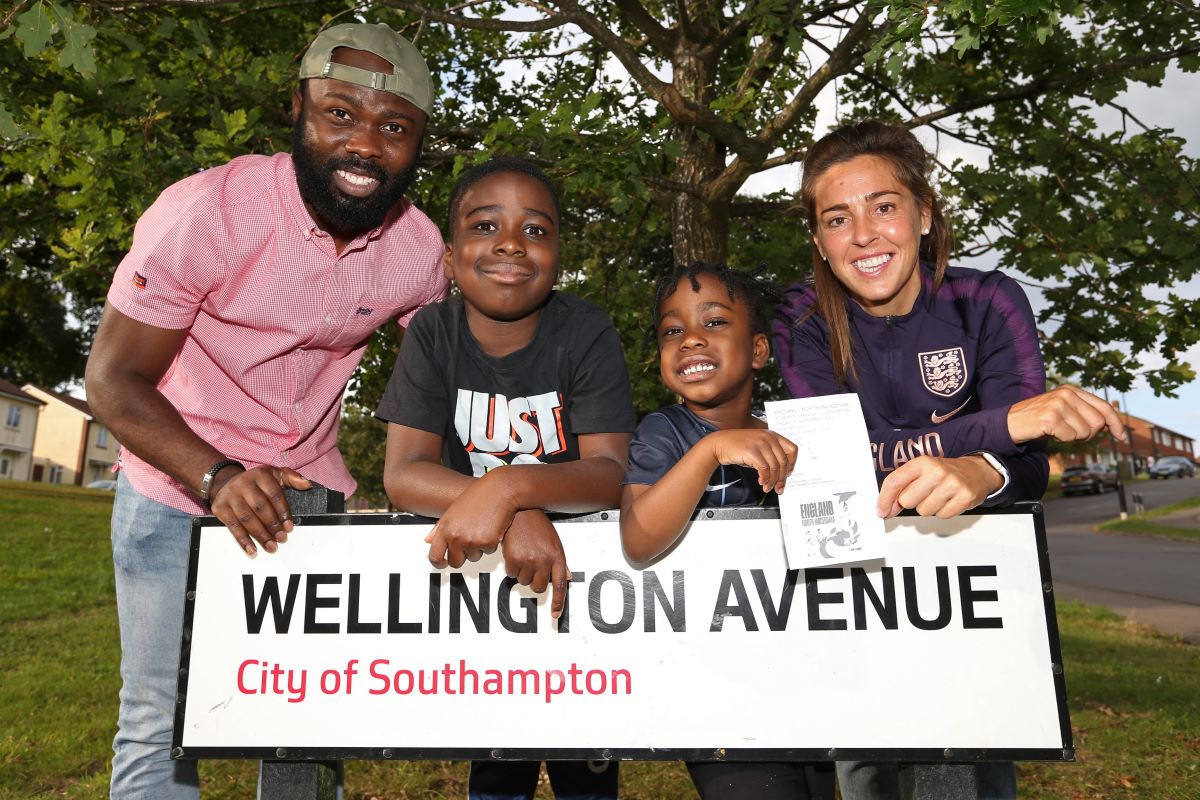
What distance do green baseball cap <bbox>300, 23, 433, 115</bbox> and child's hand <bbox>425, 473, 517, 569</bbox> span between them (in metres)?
1.49

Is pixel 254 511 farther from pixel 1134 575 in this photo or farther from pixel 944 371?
pixel 1134 575

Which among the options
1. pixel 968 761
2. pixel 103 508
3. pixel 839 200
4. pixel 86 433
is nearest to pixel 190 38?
pixel 839 200

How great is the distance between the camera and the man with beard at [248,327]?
8.10 ft

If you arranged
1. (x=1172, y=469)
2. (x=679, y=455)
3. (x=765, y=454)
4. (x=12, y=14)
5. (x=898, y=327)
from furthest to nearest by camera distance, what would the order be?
Result: (x=1172, y=469), (x=12, y=14), (x=898, y=327), (x=679, y=455), (x=765, y=454)

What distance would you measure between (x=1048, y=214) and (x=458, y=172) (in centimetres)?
392

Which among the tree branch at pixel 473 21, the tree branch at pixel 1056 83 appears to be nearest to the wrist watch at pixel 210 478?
the tree branch at pixel 473 21

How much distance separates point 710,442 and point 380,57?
1.76m

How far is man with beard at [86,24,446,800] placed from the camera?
97.2 inches

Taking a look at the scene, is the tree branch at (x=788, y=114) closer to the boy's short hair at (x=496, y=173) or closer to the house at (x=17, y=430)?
the boy's short hair at (x=496, y=173)

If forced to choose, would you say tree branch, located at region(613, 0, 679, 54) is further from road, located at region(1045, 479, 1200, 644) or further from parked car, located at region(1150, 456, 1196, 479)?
parked car, located at region(1150, 456, 1196, 479)

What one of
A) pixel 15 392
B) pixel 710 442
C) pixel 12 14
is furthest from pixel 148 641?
pixel 15 392

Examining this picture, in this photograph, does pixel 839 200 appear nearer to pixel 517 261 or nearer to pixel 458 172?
pixel 517 261

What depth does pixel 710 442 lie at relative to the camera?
2135mm

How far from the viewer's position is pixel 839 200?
2.78 metres
